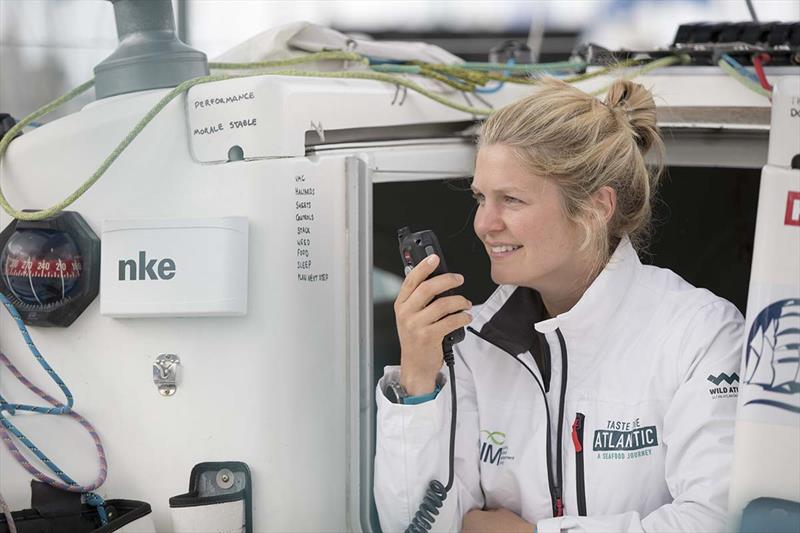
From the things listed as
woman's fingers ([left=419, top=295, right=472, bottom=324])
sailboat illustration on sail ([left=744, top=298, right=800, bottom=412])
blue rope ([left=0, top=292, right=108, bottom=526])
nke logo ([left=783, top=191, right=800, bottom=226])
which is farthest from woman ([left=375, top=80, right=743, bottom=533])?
blue rope ([left=0, top=292, right=108, bottom=526])

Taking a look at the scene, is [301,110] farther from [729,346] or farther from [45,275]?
[729,346]

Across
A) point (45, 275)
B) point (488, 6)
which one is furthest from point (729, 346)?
point (488, 6)

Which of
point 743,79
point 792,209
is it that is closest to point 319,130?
point 792,209

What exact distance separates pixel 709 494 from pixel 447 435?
0.45 m

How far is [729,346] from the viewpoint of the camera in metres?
1.53

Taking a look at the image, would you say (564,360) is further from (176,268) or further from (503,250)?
(176,268)

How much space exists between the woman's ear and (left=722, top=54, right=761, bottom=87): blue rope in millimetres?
513

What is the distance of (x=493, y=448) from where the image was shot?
1.71 m

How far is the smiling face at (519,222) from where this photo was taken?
161 centimetres

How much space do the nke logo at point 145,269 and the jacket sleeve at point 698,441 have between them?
731mm

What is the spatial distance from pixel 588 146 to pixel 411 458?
0.60 m

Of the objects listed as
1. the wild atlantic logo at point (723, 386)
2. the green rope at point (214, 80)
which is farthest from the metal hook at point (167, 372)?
the wild atlantic logo at point (723, 386)

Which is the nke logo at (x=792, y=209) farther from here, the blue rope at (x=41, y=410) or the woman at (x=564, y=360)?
the blue rope at (x=41, y=410)

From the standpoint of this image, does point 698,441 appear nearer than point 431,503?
Yes
